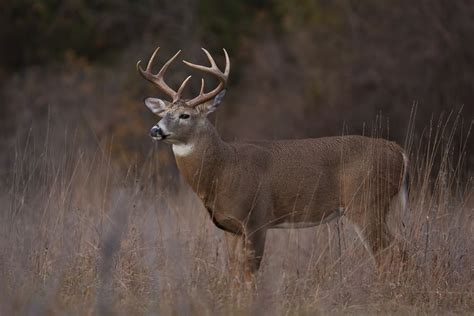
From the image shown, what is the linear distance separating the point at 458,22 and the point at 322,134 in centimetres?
292

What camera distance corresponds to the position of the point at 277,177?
8539mm

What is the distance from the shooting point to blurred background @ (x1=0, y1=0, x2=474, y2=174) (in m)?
17.6

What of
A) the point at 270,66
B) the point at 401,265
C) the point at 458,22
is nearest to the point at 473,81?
the point at 458,22

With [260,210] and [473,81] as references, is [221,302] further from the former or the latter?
[473,81]

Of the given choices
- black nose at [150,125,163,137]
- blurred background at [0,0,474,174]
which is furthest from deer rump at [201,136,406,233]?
blurred background at [0,0,474,174]

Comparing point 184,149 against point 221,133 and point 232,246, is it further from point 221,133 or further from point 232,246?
point 221,133

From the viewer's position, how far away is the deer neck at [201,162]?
8.36m

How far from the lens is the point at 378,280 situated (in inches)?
289

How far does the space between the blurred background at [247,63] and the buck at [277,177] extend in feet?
22.6

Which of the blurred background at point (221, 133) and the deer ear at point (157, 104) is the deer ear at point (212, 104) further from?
the blurred background at point (221, 133)

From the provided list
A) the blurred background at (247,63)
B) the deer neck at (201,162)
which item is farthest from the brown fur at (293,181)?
the blurred background at (247,63)

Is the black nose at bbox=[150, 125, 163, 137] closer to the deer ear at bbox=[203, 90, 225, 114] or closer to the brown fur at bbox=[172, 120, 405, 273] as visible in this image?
the brown fur at bbox=[172, 120, 405, 273]

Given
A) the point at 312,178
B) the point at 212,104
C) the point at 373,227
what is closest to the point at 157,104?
the point at 212,104

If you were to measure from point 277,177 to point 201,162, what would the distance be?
61cm
